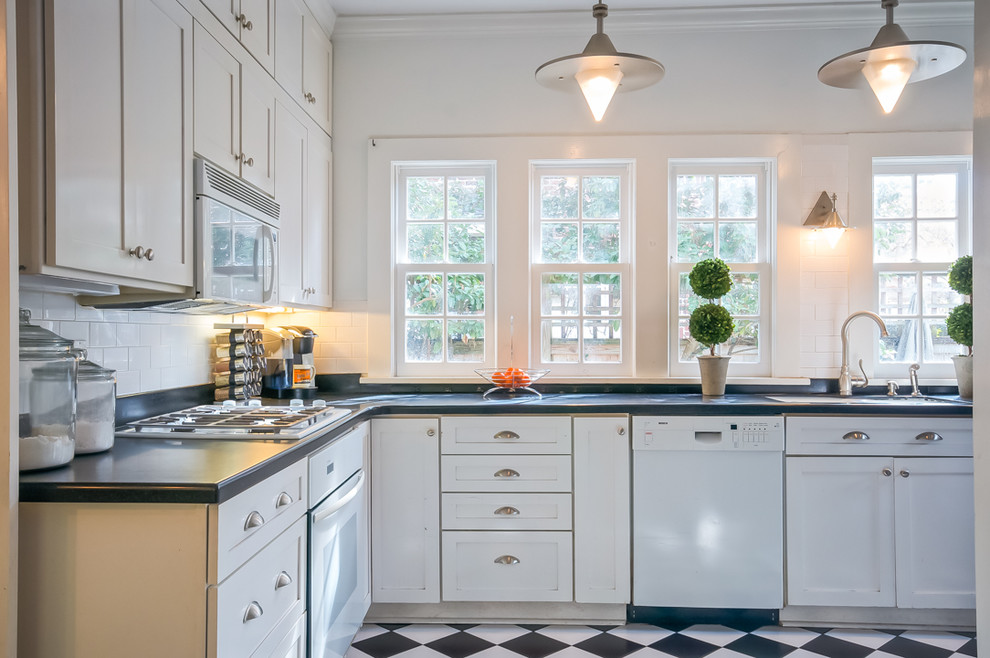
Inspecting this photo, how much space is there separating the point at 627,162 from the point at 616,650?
2.29m

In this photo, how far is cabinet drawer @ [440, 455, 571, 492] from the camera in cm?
295

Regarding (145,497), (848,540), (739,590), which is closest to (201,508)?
(145,497)

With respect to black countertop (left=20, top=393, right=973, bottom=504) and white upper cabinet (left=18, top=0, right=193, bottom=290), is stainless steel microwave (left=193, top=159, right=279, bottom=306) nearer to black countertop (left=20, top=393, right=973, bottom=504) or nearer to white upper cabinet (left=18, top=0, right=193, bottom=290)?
white upper cabinet (left=18, top=0, right=193, bottom=290)

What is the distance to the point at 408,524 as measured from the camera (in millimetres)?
2969

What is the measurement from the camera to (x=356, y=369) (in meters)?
3.63

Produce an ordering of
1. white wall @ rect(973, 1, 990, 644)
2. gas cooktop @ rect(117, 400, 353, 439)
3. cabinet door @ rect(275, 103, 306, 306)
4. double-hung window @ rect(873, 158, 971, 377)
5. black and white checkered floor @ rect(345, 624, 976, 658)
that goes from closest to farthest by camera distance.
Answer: white wall @ rect(973, 1, 990, 644) → gas cooktop @ rect(117, 400, 353, 439) → black and white checkered floor @ rect(345, 624, 976, 658) → cabinet door @ rect(275, 103, 306, 306) → double-hung window @ rect(873, 158, 971, 377)

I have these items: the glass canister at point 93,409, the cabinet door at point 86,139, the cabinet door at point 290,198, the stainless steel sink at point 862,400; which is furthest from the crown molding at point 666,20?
the glass canister at point 93,409

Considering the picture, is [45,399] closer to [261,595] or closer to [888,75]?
[261,595]

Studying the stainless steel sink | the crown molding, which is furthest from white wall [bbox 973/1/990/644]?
the crown molding

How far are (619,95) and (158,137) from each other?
7.75 ft

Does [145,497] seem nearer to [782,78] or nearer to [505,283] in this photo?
[505,283]

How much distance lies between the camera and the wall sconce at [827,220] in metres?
3.45

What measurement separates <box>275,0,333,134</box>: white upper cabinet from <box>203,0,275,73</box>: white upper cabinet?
0.06 meters

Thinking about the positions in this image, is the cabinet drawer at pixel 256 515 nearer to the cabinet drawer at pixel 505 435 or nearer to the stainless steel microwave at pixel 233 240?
the stainless steel microwave at pixel 233 240
